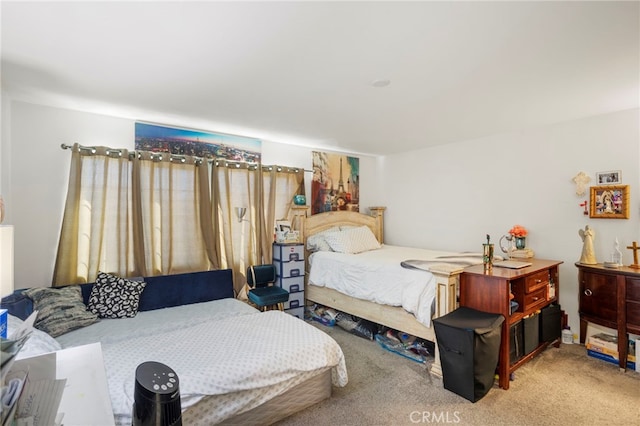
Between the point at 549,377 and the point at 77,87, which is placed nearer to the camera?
the point at 77,87

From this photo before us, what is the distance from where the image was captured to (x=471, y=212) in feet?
13.3

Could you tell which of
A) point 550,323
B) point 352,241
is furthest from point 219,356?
point 550,323

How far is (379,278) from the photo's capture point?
121 inches

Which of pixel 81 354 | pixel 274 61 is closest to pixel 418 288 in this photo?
pixel 274 61

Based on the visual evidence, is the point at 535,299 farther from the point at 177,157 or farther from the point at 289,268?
the point at 177,157

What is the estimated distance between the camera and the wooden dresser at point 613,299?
255 cm

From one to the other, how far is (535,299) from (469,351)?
1.07m

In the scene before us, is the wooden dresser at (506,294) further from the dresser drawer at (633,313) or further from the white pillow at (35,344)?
the white pillow at (35,344)

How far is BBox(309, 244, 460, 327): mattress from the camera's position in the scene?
2.68m

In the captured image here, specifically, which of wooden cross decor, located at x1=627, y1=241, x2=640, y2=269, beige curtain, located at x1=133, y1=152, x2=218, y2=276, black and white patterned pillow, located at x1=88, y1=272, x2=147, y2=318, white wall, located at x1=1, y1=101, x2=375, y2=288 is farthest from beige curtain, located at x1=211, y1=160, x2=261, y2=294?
wooden cross decor, located at x1=627, y1=241, x2=640, y2=269

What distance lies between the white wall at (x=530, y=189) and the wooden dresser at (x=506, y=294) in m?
0.66

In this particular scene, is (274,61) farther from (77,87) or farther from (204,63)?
(77,87)

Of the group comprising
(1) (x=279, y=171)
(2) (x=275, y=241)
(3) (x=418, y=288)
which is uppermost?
(1) (x=279, y=171)

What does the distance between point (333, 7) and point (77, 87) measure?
213 centimetres
